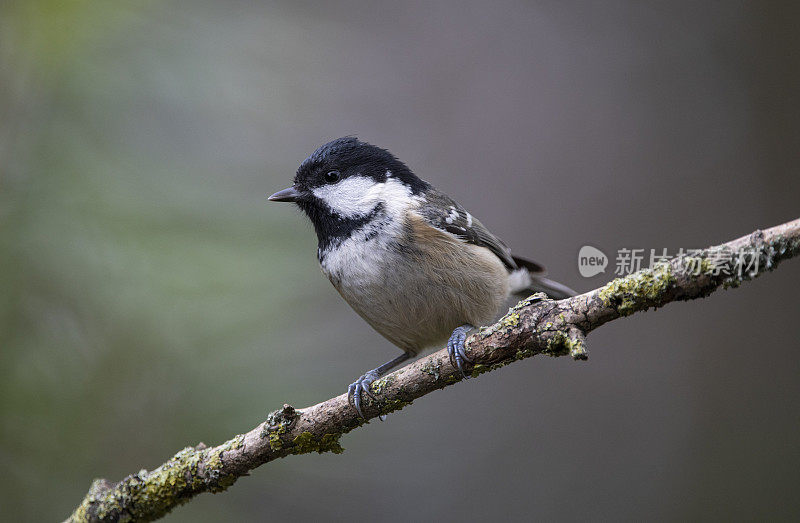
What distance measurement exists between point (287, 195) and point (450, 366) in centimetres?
121

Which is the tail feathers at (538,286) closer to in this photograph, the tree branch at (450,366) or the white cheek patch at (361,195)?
the white cheek patch at (361,195)

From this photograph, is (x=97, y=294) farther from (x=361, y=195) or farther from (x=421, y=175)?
(x=421, y=175)

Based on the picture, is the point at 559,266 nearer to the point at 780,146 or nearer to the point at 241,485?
the point at 780,146

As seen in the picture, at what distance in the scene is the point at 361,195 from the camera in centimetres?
265

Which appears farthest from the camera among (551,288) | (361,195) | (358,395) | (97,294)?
(551,288)

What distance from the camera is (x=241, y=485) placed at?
2309 mm

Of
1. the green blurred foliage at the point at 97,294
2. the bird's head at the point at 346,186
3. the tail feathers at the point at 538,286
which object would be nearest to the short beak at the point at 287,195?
the bird's head at the point at 346,186

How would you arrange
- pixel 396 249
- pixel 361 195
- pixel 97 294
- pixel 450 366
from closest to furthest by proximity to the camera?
1. pixel 450 366
2. pixel 97 294
3. pixel 396 249
4. pixel 361 195

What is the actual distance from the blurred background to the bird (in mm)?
146

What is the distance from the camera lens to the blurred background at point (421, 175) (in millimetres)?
2186

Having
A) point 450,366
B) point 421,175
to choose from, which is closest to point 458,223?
point 450,366

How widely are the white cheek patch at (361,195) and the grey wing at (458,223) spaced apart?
105mm

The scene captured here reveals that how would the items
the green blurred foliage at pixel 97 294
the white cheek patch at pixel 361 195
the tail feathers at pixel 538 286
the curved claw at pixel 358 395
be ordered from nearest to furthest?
1. the curved claw at pixel 358 395
2. the green blurred foliage at pixel 97 294
3. the white cheek patch at pixel 361 195
4. the tail feathers at pixel 538 286

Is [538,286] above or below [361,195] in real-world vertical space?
below
